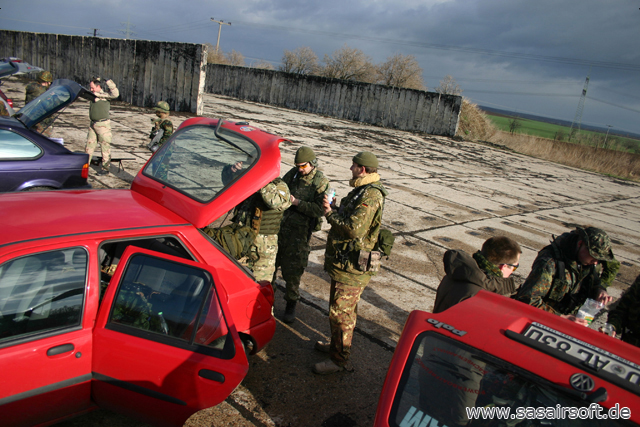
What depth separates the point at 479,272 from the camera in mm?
2852

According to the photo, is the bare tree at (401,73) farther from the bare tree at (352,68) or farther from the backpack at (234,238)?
the backpack at (234,238)

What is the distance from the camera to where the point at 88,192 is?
3.14 metres

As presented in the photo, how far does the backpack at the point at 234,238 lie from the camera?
348 centimetres

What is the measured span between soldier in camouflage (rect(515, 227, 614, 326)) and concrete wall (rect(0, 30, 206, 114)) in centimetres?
1655

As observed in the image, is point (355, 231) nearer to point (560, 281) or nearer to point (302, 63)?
point (560, 281)

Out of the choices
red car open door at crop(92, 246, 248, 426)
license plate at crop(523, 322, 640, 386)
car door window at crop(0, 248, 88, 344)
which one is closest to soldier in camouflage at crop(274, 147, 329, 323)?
red car open door at crop(92, 246, 248, 426)

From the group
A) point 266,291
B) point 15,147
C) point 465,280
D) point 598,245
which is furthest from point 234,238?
point 15,147

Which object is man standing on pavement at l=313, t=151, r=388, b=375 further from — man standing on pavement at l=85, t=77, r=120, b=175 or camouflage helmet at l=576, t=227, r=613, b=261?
man standing on pavement at l=85, t=77, r=120, b=175

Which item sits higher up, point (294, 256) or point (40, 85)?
point (40, 85)

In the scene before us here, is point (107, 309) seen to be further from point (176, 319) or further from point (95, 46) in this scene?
point (95, 46)

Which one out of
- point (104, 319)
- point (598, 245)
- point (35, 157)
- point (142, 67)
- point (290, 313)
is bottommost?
point (290, 313)

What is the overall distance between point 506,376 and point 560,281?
209cm

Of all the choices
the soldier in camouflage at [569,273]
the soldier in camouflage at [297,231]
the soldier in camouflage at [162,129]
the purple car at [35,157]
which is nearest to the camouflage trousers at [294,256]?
the soldier in camouflage at [297,231]

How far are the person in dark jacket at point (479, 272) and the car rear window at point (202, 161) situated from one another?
5.59 feet
